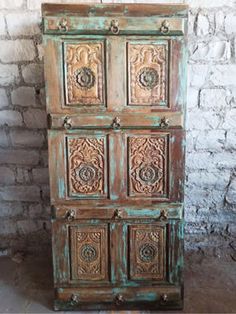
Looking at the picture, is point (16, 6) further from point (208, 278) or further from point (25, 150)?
point (208, 278)

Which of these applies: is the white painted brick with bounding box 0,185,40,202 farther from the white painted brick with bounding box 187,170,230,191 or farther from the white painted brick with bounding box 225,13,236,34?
the white painted brick with bounding box 225,13,236,34

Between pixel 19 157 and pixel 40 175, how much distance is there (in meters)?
0.19

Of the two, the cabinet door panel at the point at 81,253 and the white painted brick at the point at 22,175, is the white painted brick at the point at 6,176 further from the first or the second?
the cabinet door panel at the point at 81,253

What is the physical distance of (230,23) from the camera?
2.65 metres

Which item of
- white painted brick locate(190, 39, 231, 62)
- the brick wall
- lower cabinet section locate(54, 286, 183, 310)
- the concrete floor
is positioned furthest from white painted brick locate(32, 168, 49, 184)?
white painted brick locate(190, 39, 231, 62)

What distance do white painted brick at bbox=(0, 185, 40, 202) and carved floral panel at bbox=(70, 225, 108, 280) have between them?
0.74m

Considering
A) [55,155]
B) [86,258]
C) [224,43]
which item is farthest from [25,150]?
[224,43]

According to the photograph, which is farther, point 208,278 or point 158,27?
point 208,278

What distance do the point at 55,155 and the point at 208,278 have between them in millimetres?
1343

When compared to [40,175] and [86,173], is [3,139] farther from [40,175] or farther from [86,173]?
[86,173]

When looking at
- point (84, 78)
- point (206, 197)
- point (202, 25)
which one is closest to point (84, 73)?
point (84, 78)

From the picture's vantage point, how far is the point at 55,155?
2209 mm

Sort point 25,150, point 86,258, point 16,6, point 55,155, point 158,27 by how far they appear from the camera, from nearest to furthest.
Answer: point 158,27 → point 55,155 → point 86,258 → point 16,6 → point 25,150

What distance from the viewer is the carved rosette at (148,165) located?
2.20 meters
